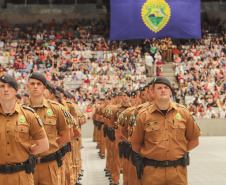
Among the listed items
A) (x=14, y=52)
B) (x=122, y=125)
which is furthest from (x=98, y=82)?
(x=122, y=125)

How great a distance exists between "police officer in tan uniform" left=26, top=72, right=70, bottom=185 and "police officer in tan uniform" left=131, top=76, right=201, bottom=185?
118cm

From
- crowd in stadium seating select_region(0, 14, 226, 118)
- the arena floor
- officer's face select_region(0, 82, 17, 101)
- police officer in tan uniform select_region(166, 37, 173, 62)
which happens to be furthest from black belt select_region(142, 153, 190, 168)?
police officer in tan uniform select_region(166, 37, 173, 62)

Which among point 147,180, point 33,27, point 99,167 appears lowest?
point 99,167

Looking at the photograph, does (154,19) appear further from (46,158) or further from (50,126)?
(46,158)

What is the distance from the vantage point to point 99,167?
13109 mm

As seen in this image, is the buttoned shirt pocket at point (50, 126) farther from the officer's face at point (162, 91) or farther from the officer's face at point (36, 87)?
the officer's face at point (162, 91)

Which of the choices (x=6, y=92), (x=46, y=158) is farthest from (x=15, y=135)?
(x=46, y=158)

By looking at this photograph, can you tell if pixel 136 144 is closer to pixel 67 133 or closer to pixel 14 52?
pixel 67 133

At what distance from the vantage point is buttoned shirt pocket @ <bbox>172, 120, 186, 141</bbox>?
5171 mm

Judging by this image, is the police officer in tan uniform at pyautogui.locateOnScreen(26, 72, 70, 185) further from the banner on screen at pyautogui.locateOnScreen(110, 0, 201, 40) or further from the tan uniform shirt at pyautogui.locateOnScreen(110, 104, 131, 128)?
the banner on screen at pyautogui.locateOnScreen(110, 0, 201, 40)

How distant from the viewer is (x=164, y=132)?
5.15 meters

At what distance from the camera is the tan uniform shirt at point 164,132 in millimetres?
5133

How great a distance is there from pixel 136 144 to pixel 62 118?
1203 millimetres

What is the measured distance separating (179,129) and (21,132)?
1.92m
